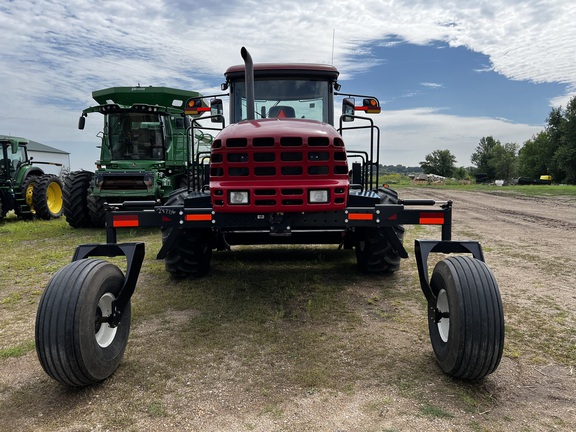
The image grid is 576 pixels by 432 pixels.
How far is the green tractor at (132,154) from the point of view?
10211mm

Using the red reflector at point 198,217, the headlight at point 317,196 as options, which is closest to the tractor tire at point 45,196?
the red reflector at point 198,217

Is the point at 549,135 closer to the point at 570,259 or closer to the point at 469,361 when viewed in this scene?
the point at 570,259

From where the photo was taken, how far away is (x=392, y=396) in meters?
2.89

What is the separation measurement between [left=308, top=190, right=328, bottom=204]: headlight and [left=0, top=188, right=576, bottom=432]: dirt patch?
3.78 feet

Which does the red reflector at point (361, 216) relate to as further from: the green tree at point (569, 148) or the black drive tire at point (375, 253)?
the green tree at point (569, 148)

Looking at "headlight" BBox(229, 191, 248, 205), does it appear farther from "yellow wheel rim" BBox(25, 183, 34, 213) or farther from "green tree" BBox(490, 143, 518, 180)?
"green tree" BBox(490, 143, 518, 180)

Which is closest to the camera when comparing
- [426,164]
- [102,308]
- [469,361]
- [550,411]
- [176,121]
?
[550,411]

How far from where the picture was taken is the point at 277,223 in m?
3.88

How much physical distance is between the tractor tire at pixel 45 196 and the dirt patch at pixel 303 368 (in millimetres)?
8824

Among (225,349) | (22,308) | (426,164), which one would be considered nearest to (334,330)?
(225,349)

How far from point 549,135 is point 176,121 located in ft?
195

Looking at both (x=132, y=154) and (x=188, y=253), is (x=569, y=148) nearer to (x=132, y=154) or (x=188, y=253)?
(x=132, y=154)

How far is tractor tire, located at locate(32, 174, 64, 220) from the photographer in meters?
12.7

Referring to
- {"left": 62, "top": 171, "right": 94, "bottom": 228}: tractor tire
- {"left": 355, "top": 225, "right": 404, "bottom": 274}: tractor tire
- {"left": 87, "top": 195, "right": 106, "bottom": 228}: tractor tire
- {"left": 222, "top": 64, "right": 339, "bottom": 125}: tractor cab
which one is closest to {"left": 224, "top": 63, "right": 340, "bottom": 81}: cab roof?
{"left": 222, "top": 64, "right": 339, "bottom": 125}: tractor cab
